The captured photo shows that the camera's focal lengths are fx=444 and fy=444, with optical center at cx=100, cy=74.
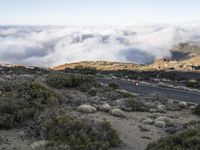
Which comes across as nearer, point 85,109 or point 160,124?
point 160,124

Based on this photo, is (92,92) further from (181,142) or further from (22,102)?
(181,142)

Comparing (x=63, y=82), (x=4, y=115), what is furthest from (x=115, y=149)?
(x=63, y=82)

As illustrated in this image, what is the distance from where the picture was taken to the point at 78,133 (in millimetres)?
13234

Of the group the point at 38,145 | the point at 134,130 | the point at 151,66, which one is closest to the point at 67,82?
the point at 134,130

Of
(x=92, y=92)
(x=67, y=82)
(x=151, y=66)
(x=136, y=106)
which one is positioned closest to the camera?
(x=136, y=106)

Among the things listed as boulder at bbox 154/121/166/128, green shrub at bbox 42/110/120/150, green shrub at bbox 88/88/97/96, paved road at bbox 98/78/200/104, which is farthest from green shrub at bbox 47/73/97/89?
green shrub at bbox 42/110/120/150

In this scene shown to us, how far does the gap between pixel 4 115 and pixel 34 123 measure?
45.7 inches

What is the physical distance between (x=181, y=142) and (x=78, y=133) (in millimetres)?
3222

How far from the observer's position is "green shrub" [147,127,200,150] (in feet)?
36.4

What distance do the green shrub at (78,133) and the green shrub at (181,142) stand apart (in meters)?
1.76

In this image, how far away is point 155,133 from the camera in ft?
53.5

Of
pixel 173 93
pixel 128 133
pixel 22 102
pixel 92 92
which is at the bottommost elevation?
pixel 173 93

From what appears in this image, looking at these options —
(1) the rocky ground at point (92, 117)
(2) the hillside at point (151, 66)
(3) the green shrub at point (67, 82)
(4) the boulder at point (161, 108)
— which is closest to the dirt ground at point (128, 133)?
(1) the rocky ground at point (92, 117)

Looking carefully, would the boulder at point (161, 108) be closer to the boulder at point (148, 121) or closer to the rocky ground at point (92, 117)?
the rocky ground at point (92, 117)
